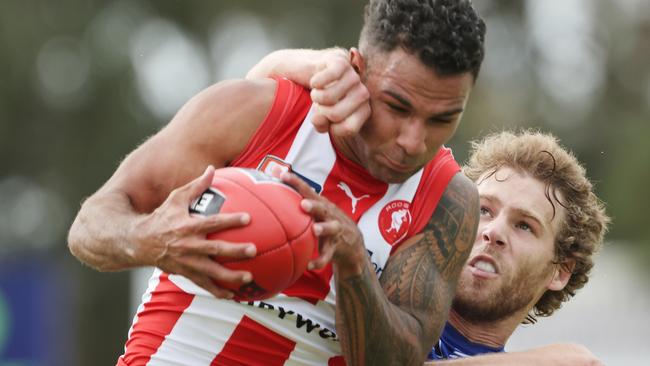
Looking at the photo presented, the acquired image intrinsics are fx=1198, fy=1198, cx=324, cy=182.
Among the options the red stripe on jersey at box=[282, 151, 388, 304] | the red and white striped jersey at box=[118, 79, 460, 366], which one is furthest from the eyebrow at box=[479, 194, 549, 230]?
the red stripe on jersey at box=[282, 151, 388, 304]

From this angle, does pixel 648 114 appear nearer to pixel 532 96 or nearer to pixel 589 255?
pixel 532 96

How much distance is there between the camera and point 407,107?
5.62 metres

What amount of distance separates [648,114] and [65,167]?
51.8 ft

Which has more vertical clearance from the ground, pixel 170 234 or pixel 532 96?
pixel 532 96

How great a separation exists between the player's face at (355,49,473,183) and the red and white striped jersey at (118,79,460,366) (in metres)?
0.36

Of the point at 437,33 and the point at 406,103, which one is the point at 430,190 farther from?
the point at 437,33

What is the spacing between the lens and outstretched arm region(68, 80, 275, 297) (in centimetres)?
490

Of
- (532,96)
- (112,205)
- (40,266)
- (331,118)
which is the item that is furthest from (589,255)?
(532,96)

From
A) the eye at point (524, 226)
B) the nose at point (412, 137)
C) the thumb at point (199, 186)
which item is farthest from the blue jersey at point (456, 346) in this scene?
the thumb at point (199, 186)

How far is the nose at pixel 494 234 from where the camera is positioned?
301 inches

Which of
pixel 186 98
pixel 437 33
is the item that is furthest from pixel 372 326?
pixel 186 98

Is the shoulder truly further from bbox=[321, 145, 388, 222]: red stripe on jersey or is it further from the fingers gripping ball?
the fingers gripping ball

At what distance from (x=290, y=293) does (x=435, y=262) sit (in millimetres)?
747

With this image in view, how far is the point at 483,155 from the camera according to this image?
829cm
